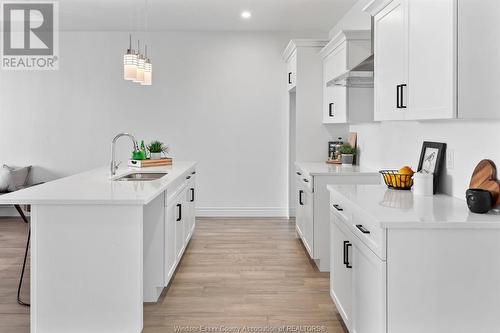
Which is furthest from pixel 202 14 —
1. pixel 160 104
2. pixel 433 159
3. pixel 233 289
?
pixel 433 159

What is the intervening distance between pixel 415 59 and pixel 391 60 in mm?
355

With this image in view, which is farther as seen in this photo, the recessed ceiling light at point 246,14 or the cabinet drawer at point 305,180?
the recessed ceiling light at point 246,14

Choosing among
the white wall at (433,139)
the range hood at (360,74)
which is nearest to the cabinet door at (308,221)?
the white wall at (433,139)

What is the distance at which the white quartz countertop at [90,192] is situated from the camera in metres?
2.56

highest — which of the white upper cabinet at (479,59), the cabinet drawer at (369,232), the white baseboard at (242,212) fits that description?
the white upper cabinet at (479,59)

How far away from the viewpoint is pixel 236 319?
2988 mm

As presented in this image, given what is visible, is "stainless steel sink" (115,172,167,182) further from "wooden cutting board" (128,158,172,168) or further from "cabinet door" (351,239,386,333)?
"cabinet door" (351,239,386,333)

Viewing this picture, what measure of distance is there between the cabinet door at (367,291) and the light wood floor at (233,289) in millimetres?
523

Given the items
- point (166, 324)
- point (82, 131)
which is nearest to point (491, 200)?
point (166, 324)

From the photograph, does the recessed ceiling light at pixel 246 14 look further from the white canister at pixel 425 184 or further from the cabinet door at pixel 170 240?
the white canister at pixel 425 184

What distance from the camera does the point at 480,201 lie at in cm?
206

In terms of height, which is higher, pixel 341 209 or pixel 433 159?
pixel 433 159

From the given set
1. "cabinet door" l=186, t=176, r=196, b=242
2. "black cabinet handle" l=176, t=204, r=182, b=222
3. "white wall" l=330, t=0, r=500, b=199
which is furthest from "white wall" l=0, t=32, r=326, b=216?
"black cabinet handle" l=176, t=204, r=182, b=222

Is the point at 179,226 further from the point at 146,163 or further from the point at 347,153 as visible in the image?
the point at 347,153
